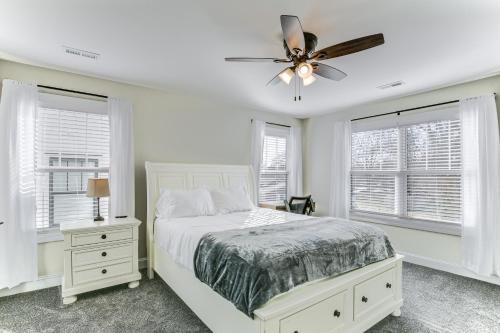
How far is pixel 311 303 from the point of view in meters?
1.77

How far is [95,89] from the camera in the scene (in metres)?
3.28

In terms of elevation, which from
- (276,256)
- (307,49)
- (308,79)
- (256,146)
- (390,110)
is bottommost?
(276,256)

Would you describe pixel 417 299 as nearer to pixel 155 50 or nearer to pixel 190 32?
pixel 190 32

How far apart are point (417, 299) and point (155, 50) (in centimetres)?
372

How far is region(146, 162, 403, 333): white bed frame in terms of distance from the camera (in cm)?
166

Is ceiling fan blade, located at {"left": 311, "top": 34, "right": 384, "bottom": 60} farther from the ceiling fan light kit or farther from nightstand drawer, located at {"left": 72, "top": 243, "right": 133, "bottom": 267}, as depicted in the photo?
nightstand drawer, located at {"left": 72, "top": 243, "right": 133, "bottom": 267}

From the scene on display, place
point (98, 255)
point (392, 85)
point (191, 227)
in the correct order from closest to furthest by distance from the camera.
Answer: point (191, 227), point (98, 255), point (392, 85)

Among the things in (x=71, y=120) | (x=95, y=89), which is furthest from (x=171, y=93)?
(x=71, y=120)

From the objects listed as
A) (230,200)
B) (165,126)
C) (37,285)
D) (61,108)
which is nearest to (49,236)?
(37,285)

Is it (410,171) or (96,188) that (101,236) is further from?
(410,171)

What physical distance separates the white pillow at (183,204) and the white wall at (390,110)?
2.65m

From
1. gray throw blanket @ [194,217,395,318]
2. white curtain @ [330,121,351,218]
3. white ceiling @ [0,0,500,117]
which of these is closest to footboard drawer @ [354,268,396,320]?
gray throw blanket @ [194,217,395,318]

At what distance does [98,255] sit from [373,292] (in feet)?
8.91

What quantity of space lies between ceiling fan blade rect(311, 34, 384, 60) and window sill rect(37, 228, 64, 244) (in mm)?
3332
